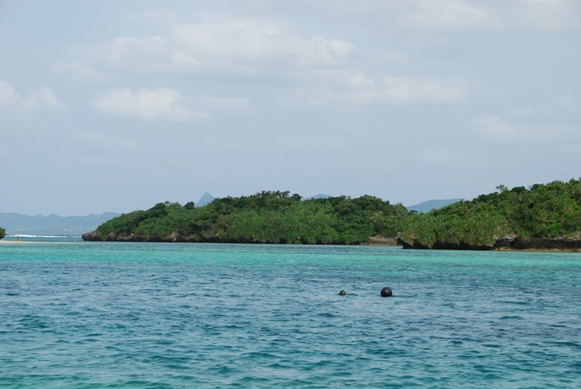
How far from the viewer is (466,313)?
43.7 meters

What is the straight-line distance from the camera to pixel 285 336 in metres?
33.8

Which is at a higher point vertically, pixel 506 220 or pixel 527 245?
pixel 506 220

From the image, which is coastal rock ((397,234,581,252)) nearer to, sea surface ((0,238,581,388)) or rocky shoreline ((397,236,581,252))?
rocky shoreline ((397,236,581,252))

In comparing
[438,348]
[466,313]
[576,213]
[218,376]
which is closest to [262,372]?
[218,376]

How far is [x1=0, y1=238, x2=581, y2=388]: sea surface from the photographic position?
82.3ft

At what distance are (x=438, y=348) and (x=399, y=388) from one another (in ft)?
24.5


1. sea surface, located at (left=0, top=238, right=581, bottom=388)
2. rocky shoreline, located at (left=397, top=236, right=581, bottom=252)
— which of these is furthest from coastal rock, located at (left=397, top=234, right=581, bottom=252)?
sea surface, located at (left=0, top=238, right=581, bottom=388)

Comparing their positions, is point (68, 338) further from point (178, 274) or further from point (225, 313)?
point (178, 274)

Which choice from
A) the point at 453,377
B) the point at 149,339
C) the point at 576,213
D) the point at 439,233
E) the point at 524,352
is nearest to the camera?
the point at 453,377

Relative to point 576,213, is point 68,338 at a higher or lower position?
lower

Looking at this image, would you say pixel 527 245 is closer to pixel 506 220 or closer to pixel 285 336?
pixel 506 220

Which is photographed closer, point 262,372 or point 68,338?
point 262,372

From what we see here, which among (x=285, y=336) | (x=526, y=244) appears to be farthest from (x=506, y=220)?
(x=285, y=336)

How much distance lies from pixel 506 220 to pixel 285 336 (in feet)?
492
